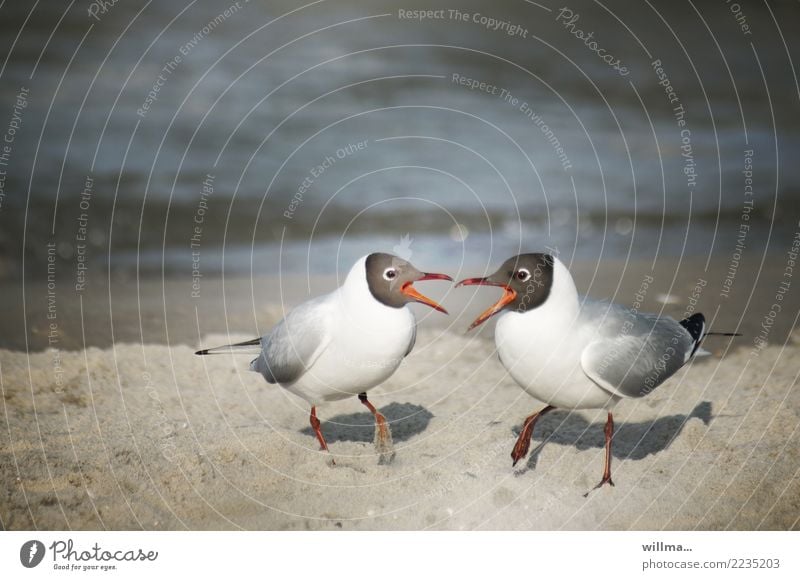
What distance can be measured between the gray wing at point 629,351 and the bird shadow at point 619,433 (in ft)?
→ 1.44

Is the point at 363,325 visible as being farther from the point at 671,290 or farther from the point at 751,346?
the point at 751,346

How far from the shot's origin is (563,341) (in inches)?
103

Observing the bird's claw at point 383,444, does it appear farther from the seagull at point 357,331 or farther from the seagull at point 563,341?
the seagull at point 563,341

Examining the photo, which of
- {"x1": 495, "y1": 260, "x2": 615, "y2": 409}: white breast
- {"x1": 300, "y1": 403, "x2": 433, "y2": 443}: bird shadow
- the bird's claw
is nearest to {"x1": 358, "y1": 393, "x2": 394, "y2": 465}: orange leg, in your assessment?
the bird's claw

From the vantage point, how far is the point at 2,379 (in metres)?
3.63

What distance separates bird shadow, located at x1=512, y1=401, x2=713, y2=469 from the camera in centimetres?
306

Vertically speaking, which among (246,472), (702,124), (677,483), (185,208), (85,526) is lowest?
(85,526)

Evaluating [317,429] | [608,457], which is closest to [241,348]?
[317,429]

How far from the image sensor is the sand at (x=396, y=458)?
2838 mm

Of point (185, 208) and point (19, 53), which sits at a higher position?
point (19, 53)

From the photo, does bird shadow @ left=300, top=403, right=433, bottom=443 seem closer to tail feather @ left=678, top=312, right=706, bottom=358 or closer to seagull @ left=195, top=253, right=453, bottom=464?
seagull @ left=195, top=253, right=453, bottom=464

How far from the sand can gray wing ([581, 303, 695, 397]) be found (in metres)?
0.42

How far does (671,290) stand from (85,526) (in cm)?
291

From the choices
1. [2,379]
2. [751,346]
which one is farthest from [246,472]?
[751,346]
